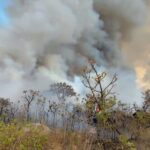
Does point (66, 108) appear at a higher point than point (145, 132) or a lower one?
higher

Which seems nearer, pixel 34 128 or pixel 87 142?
pixel 34 128

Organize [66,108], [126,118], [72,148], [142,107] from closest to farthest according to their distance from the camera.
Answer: [72,148]
[126,118]
[142,107]
[66,108]

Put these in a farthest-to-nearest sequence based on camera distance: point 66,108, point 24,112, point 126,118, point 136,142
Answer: point 66,108 < point 126,118 < point 136,142 < point 24,112

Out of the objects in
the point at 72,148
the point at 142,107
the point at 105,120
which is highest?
the point at 142,107

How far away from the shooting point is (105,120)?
25.7 metres

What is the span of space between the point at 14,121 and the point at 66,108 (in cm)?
2606

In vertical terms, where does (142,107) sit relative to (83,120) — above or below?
above

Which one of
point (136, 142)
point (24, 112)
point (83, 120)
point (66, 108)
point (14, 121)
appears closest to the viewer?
point (14, 121)

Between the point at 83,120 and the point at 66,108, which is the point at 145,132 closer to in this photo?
the point at 83,120

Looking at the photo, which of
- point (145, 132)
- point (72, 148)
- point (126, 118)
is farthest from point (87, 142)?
point (126, 118)

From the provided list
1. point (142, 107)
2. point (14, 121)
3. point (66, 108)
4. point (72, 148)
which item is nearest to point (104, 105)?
point (72, 148)

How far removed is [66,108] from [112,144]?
1783 cm

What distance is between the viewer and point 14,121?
1992cm

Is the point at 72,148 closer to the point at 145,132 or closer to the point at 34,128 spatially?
the point at 34,128
